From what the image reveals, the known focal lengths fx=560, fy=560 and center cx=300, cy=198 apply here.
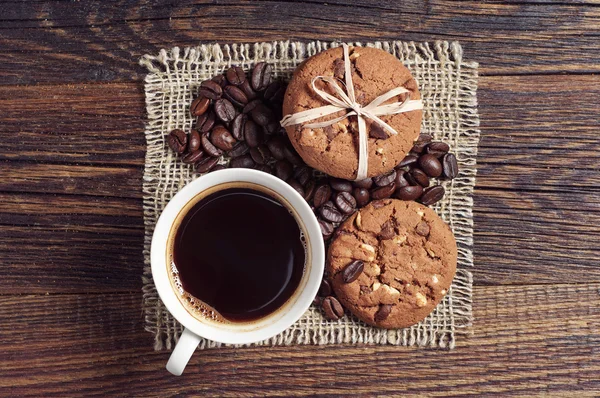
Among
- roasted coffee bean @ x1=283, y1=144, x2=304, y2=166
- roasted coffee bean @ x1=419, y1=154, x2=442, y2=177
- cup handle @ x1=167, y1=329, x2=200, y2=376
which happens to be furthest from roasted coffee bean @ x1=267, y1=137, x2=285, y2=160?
cup handle @ x1=167, y1=329, x2=200, y2=376

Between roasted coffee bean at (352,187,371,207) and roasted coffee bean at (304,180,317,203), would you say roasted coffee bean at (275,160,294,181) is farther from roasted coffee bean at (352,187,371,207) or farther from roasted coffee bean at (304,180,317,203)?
roasted coffee bean at (352,187,371,207)

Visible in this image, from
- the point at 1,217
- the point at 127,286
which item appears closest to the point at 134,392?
the point at 127,286

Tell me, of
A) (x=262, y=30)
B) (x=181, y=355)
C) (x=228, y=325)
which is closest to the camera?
(x=181, y=355)

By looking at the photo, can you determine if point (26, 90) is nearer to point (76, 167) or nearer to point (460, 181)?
point (76, 167)

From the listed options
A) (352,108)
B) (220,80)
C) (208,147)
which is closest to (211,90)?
(220,80)

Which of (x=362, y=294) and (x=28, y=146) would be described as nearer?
(x=362, y=294)

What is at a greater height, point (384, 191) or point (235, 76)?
point (235, 76)

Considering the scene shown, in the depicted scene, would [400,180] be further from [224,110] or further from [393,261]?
[224,110]
